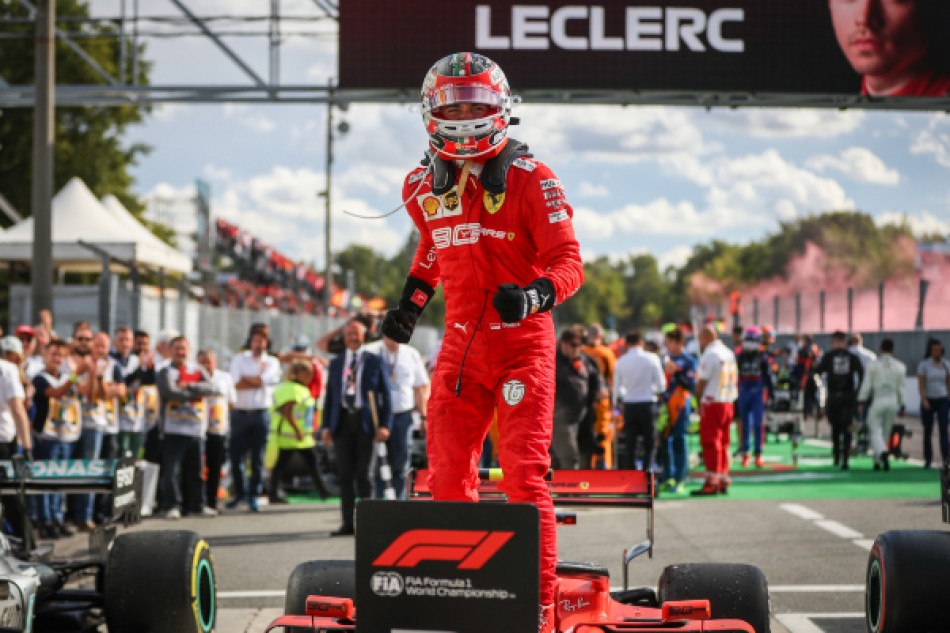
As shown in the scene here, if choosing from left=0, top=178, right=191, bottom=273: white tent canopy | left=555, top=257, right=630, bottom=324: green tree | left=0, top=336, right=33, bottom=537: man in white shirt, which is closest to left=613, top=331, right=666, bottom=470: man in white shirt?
left=0, top=336, right=33, bottom=537: man in white shirt

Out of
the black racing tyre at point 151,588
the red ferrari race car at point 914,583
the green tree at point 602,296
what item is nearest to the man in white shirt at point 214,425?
the black racing tyre at point 151,588

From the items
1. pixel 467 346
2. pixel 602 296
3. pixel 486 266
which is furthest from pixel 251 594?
pixel 602 296

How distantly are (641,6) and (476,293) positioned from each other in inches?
502

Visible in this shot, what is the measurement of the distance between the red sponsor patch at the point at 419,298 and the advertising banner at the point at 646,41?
11692mm

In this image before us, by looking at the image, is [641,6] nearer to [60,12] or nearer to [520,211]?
[520,211]

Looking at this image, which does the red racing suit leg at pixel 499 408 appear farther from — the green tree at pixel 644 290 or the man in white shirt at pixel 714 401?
the green tree at pixel 644 290

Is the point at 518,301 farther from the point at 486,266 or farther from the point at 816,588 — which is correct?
the point at 816,588

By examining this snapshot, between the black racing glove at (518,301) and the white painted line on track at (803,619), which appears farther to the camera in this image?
the white painted line on track at (803,619)

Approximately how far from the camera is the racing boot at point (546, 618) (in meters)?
4.89

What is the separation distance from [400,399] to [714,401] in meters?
3.83

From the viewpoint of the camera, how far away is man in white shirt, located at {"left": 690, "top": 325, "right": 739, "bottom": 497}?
15008mm

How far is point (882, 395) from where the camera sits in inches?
728

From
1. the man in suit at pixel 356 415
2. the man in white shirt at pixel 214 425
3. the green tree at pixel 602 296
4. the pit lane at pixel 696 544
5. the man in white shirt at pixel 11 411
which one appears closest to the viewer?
the pit lane at pixel 696 544

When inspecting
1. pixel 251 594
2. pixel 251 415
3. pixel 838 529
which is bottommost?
pixel 251 594
